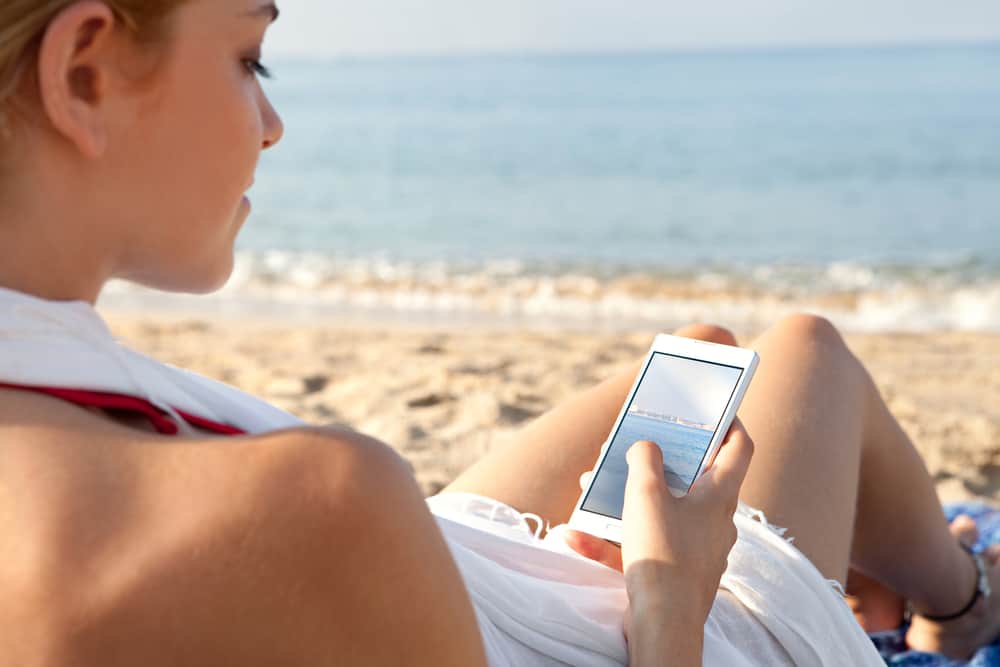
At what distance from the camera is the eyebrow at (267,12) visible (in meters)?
1.09

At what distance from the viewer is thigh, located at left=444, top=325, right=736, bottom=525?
1784mm

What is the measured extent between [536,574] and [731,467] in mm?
270

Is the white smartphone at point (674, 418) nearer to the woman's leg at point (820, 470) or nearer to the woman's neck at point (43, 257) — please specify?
the woman's leg at point (820, 470)

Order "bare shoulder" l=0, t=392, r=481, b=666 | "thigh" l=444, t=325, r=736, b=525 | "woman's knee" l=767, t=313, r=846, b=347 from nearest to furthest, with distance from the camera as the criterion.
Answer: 1. "bare shoulder" l=0, t=392, r=481, b=666
2. "thigh" l=444, t=325, r=736, b=525
3. "woman's knee" l=767, t=313, r=846, b=347

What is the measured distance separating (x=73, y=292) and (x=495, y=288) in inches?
310

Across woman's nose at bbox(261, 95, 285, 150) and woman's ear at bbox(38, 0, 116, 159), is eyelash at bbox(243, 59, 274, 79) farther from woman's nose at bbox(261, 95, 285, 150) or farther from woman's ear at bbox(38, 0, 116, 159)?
woman's ear at bbox(38, 0, 116, 159)

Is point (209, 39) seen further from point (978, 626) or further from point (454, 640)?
point (978, 626)

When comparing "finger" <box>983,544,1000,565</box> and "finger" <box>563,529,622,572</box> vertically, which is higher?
"finger" <box>563,529,622,572</box>

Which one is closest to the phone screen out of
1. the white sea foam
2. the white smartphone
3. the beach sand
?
the white smartphone

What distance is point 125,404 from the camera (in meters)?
1.01

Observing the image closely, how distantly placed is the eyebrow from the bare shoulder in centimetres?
43

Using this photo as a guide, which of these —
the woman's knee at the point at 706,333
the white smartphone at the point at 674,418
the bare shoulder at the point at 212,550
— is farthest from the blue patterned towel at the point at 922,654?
the bare shoulder at the point at 212,550

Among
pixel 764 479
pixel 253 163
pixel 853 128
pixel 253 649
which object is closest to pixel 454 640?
pixel 253 649

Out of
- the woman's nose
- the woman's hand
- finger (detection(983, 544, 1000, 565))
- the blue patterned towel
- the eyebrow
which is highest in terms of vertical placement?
the eyebrow
